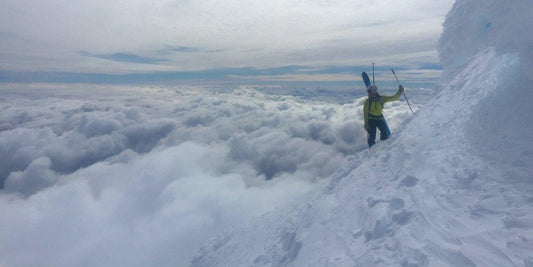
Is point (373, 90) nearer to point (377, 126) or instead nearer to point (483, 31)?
point (377, 126)

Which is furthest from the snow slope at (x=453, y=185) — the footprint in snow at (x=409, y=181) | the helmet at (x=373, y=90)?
the helmet at (x=373, y=90)

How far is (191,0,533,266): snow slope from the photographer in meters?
4.93

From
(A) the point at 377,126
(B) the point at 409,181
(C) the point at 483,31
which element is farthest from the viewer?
(A) the point at 377,126

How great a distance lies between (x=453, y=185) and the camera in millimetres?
6227

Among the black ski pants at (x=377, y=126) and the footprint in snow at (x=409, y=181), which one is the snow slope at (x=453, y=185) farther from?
the black ski pants at (x=377, y=126)

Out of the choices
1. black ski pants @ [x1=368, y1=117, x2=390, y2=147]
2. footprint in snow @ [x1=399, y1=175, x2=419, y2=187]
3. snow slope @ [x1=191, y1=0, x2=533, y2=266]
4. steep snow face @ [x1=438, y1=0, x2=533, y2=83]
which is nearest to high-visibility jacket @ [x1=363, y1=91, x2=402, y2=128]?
black ski pants @ [x1=368, y1=117, x2=390, y2=147]

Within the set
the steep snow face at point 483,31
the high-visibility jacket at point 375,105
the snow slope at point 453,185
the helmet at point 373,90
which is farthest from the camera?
the high-visibility jacket at point 375,105

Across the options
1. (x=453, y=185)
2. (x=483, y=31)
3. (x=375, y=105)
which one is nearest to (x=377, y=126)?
(x=375, y=105)

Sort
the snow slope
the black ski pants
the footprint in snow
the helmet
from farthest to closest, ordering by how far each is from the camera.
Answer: the black ski pants
the helmet
the footprint in snow
the snow slope

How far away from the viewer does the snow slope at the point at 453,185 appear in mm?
4926

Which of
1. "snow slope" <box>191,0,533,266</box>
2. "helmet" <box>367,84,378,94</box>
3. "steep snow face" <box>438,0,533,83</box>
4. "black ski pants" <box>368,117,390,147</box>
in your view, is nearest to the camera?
"snow slope" <box>191,0,533,266</box>

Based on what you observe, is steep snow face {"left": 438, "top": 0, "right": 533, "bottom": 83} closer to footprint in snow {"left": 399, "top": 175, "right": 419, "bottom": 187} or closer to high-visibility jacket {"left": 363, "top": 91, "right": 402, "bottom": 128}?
high-visibility jacket {"left": 363, "top": 91, "right": 402, "bottom": 128}

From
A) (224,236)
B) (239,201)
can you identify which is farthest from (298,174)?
(224,236)

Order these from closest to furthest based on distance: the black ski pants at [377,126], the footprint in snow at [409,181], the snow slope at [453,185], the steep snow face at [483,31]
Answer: the snow slope at [453,185]
the footprint in snow at [409,181]
the steep snow face at [483,31]
the black ski pants at [377,126]
